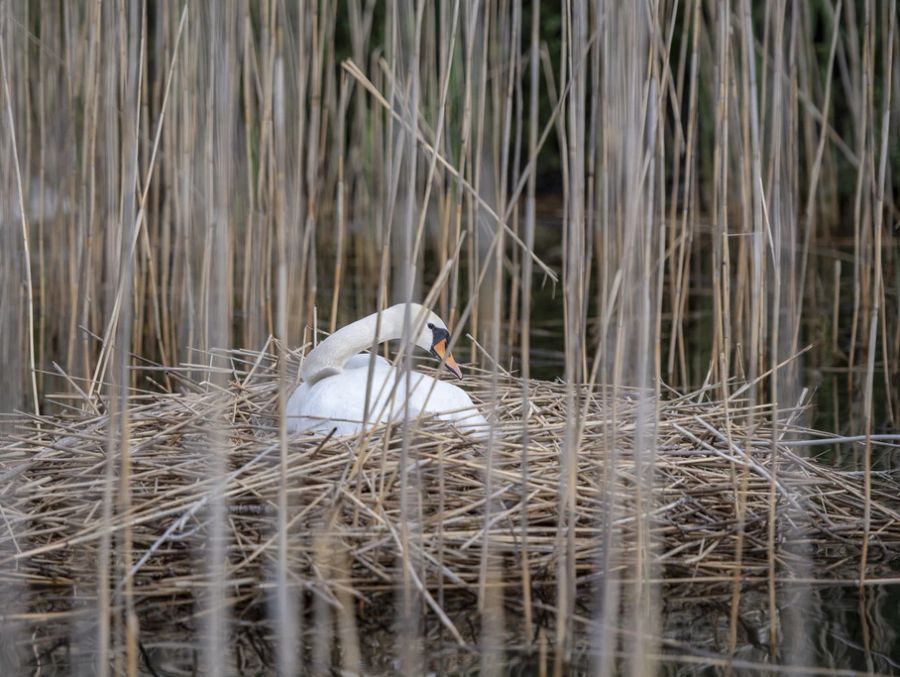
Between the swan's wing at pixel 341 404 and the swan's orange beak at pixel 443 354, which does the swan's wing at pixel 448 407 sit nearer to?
the swan's wing at pixel 341 404

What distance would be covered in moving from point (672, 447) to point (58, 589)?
5.28 ft

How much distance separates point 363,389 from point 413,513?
48 cm

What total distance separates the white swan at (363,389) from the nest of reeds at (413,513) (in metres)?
0.07

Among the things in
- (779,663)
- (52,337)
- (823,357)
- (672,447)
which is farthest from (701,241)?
(779,663)

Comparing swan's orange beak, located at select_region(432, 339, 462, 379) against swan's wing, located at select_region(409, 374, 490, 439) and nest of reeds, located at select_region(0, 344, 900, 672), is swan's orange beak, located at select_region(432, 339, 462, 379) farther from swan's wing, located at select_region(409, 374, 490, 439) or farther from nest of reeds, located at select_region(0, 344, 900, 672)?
nest of reeds, located at select_region(0, 344, 900, 672)

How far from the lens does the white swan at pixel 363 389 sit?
11.1ft

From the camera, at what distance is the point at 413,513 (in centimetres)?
305

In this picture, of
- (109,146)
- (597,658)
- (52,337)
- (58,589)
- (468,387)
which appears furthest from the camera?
(52,337)

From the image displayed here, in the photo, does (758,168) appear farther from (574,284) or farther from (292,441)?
(292,441)

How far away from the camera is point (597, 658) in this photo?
106 inches

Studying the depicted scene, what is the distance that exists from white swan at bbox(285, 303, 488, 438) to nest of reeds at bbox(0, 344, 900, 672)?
0.07 meters

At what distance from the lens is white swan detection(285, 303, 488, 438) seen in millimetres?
3387

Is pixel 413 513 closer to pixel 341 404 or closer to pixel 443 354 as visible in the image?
pixel 341 404

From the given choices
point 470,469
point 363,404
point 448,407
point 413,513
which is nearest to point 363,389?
point 363,404
